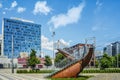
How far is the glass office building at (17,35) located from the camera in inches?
6944

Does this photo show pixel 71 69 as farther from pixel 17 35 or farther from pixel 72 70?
pixel 17 35

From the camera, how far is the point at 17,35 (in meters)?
190

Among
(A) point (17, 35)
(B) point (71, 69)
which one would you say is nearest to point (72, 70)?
(B) point (71, 69)

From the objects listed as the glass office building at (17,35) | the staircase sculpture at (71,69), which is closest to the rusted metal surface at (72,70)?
the staircase sculpture at (71,69)

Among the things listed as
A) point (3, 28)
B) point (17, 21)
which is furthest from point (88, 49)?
point (17, 21)

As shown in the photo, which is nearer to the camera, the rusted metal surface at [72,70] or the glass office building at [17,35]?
the rusted metal surface at [72,70]

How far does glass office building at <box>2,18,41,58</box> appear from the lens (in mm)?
176375

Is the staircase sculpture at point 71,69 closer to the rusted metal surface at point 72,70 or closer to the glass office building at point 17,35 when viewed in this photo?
the rusted metal surface at point 72,70

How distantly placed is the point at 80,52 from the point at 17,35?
155123mm

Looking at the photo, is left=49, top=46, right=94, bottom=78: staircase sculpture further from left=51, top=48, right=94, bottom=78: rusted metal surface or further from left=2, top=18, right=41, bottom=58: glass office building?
left=2, top=18, right=41, bottom=58: glass office building

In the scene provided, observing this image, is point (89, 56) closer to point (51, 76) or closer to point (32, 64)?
point (51, 76)

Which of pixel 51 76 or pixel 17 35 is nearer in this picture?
pixel 51 76

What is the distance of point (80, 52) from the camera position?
3806 cm

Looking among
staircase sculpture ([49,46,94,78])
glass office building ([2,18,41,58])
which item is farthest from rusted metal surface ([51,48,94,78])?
glass office building ([2,18,41,58])
